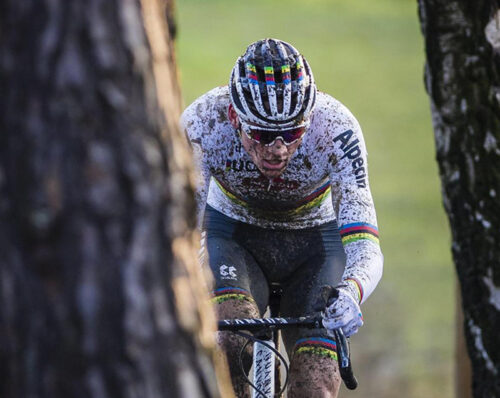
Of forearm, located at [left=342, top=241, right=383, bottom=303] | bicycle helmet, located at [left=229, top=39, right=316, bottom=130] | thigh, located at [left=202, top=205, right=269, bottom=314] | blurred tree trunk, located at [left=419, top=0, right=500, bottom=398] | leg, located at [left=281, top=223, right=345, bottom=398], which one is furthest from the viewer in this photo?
thigh, located at [left=202, top=205, right=269, bottom=314]

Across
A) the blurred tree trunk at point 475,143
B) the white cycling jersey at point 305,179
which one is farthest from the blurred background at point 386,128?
the blurred tree trunk at point 475,143

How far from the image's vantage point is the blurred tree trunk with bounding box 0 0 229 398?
2.15 meters

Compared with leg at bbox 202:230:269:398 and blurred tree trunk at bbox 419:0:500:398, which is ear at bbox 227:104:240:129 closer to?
leg at bbox 202:230:269:398

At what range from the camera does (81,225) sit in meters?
2.15

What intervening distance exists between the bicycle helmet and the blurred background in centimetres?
213

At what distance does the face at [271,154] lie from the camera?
15.0ft

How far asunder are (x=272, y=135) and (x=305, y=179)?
1.47 feet

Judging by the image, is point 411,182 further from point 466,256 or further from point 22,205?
point 22,205

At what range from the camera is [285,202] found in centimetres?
509

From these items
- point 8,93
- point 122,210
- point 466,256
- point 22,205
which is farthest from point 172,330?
point 466,256

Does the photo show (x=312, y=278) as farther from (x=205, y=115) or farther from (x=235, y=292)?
(x=205, y=115)

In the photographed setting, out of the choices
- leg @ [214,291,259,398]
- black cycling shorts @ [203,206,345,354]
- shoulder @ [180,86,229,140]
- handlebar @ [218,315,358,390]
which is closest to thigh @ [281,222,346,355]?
black cycling shorts @ [203,206,345,354]

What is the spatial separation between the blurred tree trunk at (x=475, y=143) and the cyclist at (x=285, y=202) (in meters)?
0.60

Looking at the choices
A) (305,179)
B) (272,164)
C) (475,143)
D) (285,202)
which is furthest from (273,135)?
(475,143)
